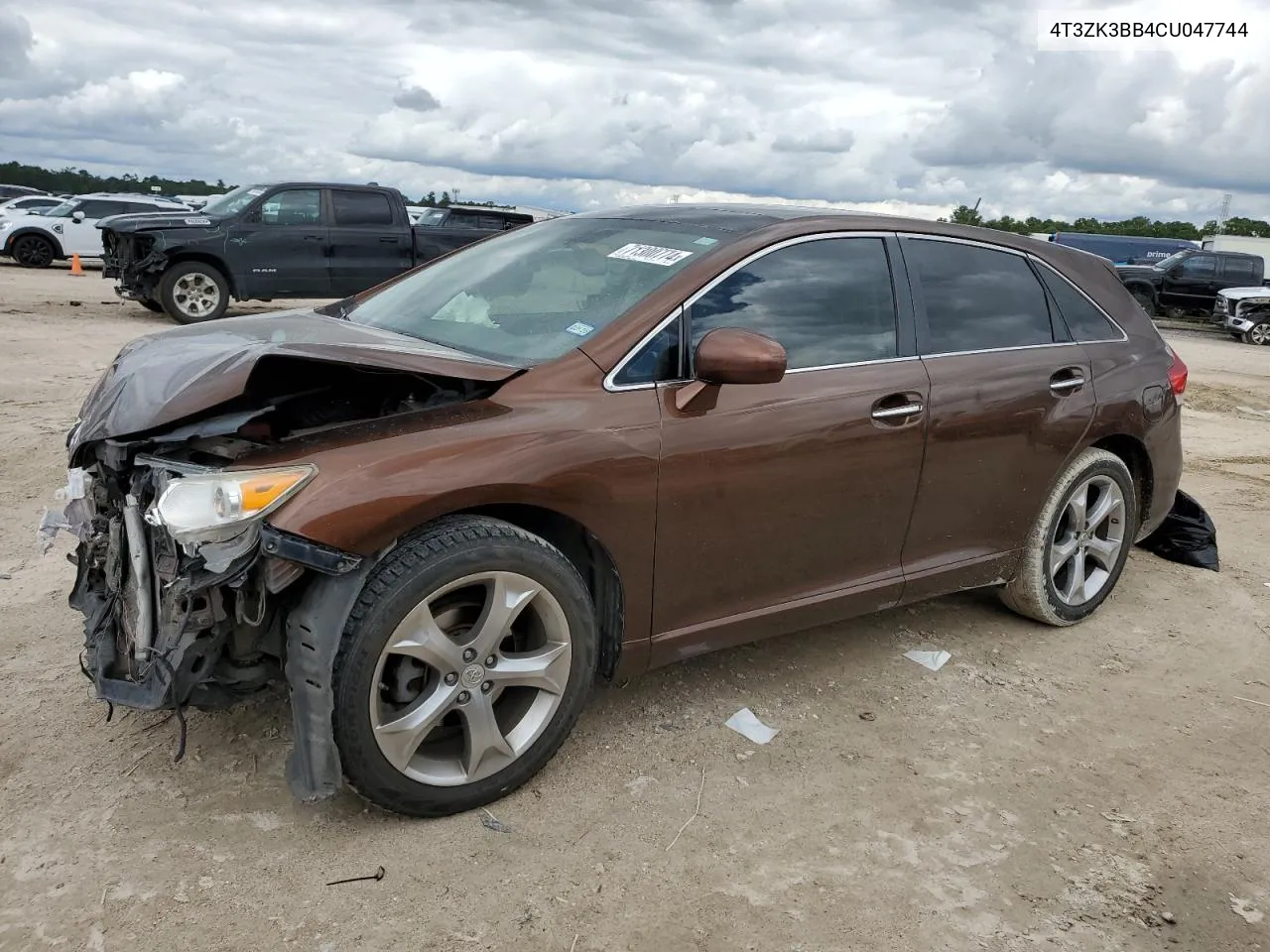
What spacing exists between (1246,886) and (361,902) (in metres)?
2.35

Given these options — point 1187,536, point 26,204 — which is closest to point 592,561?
point 1187,536

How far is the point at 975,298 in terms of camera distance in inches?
153

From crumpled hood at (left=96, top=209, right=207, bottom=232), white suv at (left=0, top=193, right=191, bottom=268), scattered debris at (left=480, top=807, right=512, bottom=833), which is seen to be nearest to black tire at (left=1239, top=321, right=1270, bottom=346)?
crumpled hood at (left=96, top=209, right=207, bottom=232)

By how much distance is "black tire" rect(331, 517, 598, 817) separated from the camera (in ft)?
8.27

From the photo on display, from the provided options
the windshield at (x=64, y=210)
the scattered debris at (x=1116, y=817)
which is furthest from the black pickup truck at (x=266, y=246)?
the scattered debris at (x=1116, y=817)

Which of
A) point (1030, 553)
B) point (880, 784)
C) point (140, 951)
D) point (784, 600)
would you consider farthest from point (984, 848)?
point (140, 951)

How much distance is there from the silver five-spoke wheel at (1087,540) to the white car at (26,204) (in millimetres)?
22793

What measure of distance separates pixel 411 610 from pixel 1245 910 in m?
2.32

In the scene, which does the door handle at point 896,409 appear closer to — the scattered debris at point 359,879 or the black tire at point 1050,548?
the black tire at point 1050,548

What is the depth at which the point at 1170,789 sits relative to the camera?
317cm

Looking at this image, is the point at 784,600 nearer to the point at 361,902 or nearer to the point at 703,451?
the point at 703,451

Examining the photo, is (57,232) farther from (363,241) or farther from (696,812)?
(696,812)

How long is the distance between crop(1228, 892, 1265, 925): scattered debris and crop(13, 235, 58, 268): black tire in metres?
23.5

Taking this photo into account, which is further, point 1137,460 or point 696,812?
point 1137,460
